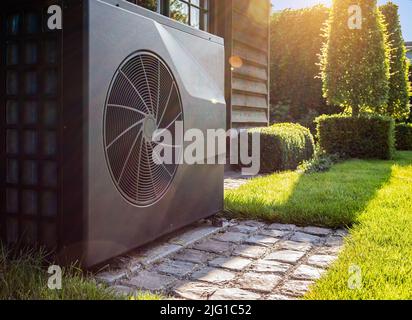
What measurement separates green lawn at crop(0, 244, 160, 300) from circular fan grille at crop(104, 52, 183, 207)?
0.46 metres

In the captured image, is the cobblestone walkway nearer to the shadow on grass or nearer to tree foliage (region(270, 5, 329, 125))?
the shadow on grass

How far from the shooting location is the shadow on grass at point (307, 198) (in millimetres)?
3398

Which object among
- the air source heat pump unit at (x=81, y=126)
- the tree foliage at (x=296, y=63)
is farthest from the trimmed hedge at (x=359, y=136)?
the air source heat pump unit at (x=81, y=126)

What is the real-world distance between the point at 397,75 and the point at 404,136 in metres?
1.46

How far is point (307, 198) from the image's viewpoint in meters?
3.94

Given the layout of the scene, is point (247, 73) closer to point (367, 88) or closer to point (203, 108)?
point (367, 88)

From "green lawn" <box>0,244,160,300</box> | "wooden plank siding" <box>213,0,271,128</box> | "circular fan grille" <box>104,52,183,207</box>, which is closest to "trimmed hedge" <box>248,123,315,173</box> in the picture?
"wooden plank siding" <box>213,0,271,128</box>

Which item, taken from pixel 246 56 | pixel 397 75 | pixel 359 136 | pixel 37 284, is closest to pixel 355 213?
pixel 37 284

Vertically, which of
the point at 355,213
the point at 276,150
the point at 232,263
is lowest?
the point at 232,263

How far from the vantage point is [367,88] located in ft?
28.4

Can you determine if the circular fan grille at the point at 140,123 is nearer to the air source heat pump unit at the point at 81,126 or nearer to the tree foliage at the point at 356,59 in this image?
the air source heat pump unit at the point at 81,126

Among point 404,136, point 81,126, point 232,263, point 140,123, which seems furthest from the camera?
point 404,136

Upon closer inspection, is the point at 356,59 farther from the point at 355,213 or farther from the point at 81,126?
the point at 81,126

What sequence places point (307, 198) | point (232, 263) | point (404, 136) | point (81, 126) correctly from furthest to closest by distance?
point (404, 136) < point (307, 198) < point (232, 263) < point (81, 126)
